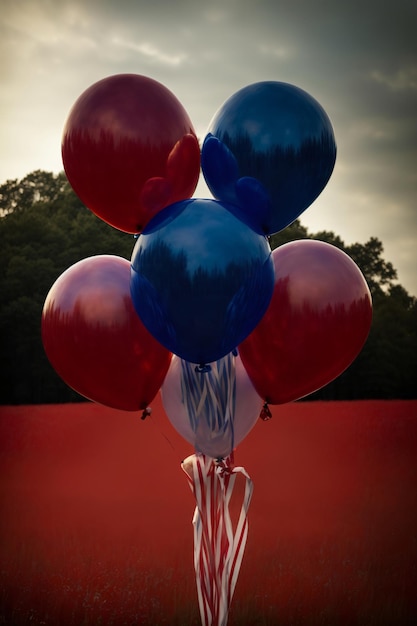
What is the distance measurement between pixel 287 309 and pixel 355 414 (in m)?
4.84

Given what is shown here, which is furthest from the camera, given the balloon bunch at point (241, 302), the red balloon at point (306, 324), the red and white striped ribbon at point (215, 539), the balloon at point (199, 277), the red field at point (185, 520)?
the red field at point (185, 520)

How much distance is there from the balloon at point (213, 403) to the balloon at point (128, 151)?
1.80 ft

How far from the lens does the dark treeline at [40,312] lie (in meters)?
12.4

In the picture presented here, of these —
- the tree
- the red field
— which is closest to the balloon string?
the red field

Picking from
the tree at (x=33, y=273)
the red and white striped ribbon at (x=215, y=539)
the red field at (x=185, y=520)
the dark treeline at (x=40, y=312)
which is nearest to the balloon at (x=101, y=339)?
the red and white striped ribbon at (x=215, y=539)

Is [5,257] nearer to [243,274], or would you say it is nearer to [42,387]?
[42,387]

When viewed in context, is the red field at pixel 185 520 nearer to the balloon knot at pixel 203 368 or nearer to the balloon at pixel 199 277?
the balloon knot at pixel 203 368

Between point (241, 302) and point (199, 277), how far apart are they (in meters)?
0.16

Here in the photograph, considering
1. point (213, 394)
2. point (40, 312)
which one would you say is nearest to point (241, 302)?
point (213, 394)

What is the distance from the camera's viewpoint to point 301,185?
2.07m

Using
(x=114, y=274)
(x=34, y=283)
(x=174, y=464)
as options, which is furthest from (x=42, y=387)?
(x=114, y=274)

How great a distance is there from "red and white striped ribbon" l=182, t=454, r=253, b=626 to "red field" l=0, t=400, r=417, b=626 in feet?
5.78

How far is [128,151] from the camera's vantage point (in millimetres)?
2000

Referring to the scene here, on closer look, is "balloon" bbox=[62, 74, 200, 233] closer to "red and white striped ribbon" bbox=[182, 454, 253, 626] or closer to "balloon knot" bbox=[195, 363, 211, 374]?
"balloon knot" bbox=[195, 363, 211, 374]
